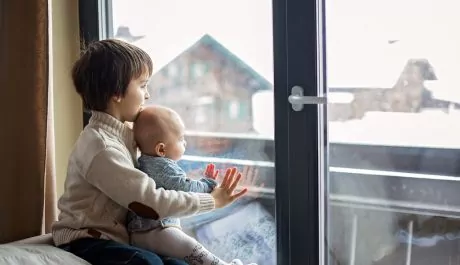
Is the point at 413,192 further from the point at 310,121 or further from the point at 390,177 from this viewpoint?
the point at 310,121

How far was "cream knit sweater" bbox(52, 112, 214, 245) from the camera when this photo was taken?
1612 mm

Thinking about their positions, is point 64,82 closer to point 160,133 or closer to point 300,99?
point 160,133

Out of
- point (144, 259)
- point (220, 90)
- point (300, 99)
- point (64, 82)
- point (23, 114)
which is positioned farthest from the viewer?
point (64, 82)

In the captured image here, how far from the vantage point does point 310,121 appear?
187 cm

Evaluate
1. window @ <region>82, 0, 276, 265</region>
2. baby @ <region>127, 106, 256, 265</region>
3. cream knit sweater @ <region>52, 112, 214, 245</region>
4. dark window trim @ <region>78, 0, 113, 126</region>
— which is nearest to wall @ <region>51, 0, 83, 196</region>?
dark window trim @ <region>78, 0, 113, 126</region>

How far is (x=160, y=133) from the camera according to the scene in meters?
1.69

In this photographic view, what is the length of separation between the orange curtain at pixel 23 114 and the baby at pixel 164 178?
416 mm

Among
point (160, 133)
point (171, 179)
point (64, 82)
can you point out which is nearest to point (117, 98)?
point (160, 133)

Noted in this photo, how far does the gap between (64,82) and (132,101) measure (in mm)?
705

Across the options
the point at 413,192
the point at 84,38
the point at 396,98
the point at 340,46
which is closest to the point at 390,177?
the point at 413,192

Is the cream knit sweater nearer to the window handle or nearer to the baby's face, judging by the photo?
the baby's face

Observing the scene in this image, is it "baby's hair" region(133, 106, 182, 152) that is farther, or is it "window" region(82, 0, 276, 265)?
"window" region(82, 0, 276, 265)

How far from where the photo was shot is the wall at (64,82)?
232 centimetres

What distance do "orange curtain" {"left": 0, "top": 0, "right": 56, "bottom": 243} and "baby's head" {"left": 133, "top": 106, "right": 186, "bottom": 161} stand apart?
16.6 inches
